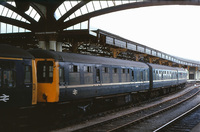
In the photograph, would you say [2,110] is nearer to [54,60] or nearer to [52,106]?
[52,106]

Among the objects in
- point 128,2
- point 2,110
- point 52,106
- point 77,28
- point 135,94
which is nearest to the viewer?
point 2,110

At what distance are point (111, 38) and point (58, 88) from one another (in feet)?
60.6

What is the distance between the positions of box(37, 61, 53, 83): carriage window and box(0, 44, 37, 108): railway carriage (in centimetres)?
94

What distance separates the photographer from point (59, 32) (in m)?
26.5

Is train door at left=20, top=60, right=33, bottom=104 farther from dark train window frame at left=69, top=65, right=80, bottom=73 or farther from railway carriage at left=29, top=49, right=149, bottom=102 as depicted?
dark train window frame at left=69, top=65, right=80, bottom=73

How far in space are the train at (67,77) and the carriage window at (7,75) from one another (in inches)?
1.5

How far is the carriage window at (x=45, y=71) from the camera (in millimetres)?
11234

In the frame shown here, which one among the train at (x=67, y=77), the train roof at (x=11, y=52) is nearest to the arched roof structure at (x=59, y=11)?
the train at (x=67, y=77)

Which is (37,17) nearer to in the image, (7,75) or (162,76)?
(162,76)

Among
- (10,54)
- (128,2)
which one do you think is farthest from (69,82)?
(128,2)

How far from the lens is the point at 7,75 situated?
951 centimetres

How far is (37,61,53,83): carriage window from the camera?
36.9ft

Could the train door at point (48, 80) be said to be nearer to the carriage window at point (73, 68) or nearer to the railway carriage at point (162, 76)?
the carriage window at point (73, 68)

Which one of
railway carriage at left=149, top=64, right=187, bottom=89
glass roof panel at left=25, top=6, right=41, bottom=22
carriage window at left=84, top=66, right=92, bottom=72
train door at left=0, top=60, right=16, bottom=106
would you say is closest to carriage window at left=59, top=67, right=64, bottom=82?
carriage window at left=84, top=66, right=92, bottom=72
